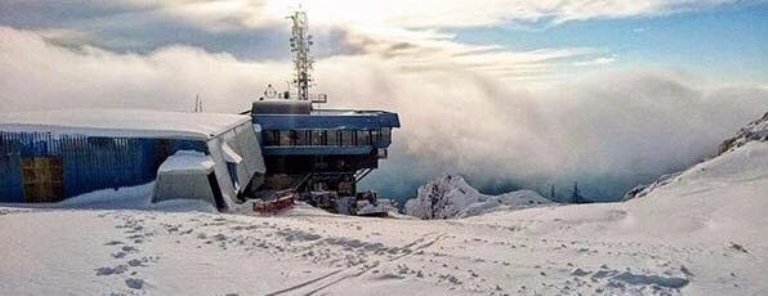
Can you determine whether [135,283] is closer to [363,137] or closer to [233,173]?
[233,173]

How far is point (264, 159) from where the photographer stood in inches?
1638

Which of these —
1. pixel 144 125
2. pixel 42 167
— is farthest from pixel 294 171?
pixel 42 167

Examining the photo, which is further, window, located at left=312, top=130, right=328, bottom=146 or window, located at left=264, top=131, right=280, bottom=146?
window, located at left=312, top=130, right=328, bottom=146

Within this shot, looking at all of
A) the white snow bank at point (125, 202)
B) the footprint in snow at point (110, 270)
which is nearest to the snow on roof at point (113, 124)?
the white snow bank at point (125, 202)

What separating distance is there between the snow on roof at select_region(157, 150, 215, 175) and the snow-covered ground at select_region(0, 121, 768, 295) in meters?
5.60

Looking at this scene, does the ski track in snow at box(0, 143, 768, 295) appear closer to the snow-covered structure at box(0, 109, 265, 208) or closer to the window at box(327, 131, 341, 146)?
the snow-covered structure at box(0, 109, 265, 208)

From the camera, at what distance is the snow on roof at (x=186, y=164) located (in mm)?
24516

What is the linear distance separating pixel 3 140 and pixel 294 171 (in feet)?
62.4

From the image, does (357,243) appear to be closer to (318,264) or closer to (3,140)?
(318,264)

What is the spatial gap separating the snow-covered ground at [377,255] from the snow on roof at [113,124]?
7.76 metres

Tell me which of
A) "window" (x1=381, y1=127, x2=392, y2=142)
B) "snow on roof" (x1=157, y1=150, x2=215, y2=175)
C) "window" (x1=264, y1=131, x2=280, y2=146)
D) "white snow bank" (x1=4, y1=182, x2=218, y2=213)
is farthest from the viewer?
"window" (x1=381, y1=127, x2=392, y2=142)

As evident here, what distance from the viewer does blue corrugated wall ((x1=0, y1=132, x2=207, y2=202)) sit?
25.9 m

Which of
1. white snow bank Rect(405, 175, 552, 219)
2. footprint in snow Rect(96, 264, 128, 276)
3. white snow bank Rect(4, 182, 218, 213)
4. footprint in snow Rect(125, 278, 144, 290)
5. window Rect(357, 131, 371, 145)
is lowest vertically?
white snow bank Rect(405, 175, 552, 219)

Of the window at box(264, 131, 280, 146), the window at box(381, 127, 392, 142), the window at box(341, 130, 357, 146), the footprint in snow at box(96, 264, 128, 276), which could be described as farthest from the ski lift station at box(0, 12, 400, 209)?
the footprint in snow at box(96, 264, 128, 276)
